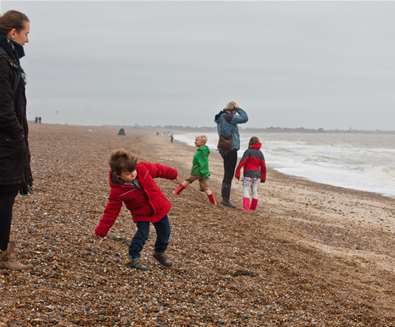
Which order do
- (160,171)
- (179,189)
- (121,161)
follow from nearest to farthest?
(121,161) < (160,171) < (179,189)

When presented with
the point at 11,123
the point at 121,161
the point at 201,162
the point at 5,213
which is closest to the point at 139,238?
the point at 121,161

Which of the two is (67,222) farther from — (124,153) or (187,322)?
(187,322)

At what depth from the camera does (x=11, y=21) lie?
15.0 feet

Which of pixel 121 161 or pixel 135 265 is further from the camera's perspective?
pixel 135 265

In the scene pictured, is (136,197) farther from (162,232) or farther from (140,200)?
(162,232)

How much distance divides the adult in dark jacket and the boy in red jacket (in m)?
0.96

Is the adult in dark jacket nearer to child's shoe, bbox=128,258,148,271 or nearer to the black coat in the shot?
the black coat

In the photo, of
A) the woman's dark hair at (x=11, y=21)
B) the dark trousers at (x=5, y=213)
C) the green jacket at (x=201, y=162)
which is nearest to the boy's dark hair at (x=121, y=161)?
the dark trousers at (x=5, y=213)

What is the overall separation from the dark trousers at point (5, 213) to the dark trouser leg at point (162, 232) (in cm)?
172

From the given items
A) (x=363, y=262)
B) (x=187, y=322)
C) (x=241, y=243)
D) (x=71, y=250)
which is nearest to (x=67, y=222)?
(x=71, y=250)

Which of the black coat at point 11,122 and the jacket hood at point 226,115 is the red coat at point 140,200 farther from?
the jacket hood at point 226,115

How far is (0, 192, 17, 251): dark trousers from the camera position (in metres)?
4.67

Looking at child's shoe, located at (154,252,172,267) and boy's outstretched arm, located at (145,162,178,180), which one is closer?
boy's outstretched arm, located at (145,162,178,180)

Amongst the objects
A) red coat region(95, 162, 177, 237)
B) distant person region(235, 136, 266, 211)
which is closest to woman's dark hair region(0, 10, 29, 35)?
red coat region(95, 162, 177, 237)
